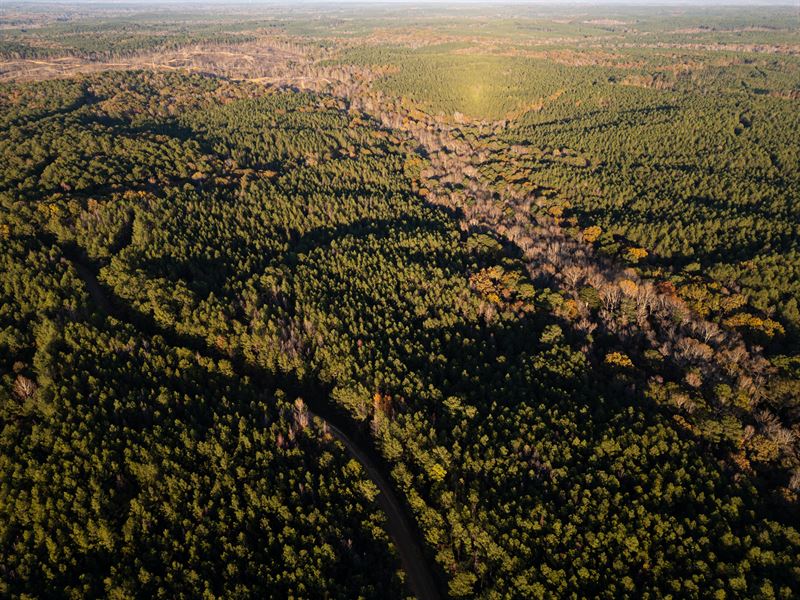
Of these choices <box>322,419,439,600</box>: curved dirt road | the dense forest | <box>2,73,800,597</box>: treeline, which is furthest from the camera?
<box>322,419,439,600</box>: curved dirt road

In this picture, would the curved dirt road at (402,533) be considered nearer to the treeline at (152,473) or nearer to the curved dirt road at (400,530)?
the curved dirt road at (400,530)

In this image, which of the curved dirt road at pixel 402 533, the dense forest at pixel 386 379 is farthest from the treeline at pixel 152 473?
the curved dirt road at pixel 402 533

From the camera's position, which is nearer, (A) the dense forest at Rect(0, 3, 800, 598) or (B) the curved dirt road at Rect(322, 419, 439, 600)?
(A) the dense forest at Rect(0, 3, 800, 598)

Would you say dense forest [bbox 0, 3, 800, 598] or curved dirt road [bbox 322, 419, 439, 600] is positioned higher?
dense forest [bbox 0, 3, 800, 598]

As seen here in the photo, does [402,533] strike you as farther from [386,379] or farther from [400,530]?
[386,379]

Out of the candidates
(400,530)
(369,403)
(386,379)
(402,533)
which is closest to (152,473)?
Answer: (369,403)

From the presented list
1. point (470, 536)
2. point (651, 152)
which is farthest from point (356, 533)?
point (651, 152)

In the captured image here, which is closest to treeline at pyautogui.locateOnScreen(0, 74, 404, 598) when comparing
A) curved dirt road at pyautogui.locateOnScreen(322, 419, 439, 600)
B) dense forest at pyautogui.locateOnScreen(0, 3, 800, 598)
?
dense forest at pyautogui.locateOnScreen(0, 3, 800, 598)

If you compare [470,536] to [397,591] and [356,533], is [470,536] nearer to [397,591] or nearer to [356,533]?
[397,591]

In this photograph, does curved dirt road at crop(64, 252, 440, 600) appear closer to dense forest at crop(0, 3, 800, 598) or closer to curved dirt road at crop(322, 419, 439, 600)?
curved dirt road at crop(322, 419, 439, 600)
